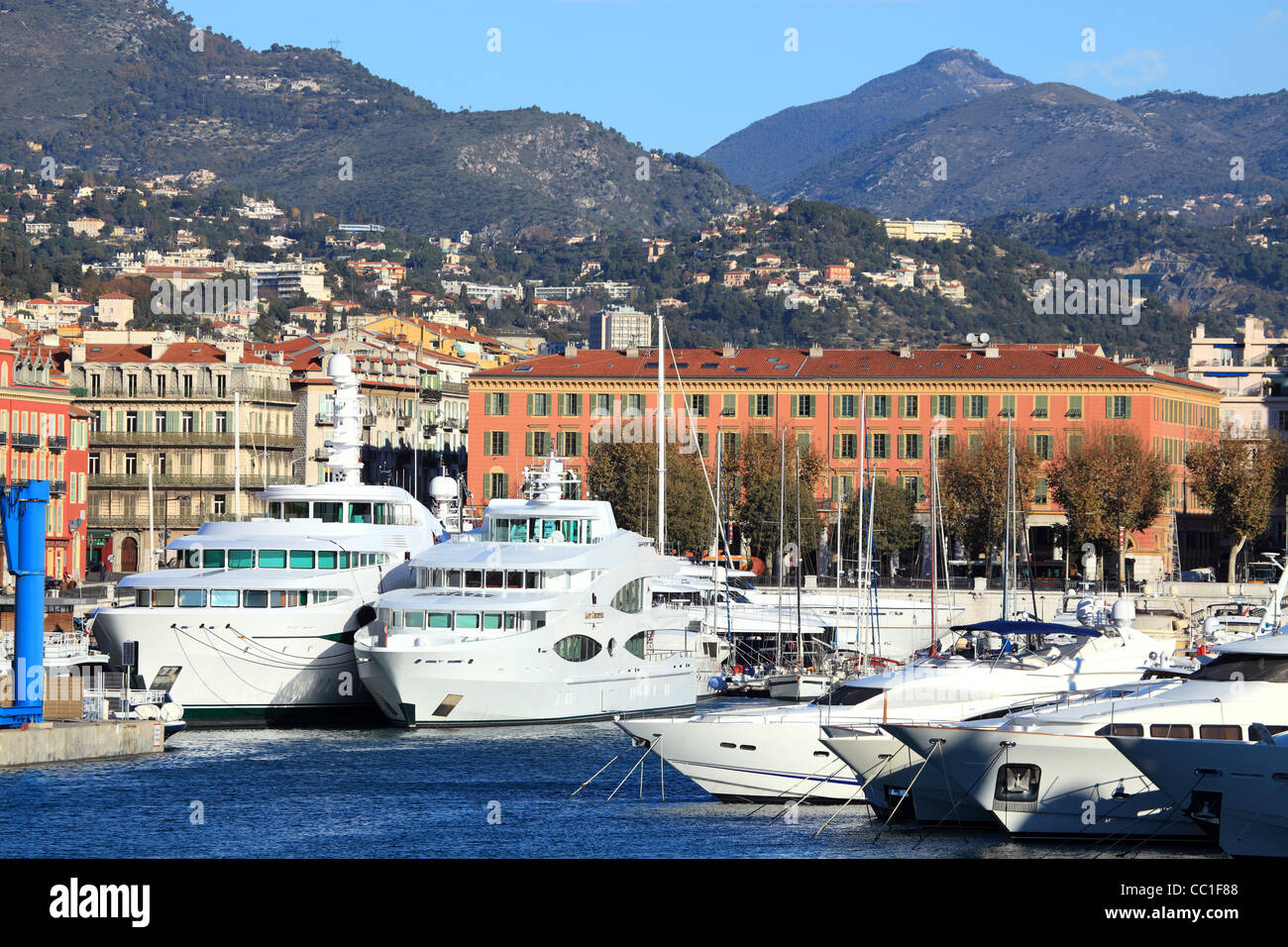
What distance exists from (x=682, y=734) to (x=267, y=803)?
7.82 meters

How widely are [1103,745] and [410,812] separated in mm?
12774

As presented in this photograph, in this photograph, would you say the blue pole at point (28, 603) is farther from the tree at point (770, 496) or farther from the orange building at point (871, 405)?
the orange building at point (871, 405)

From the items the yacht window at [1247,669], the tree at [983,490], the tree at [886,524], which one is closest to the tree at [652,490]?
the tree at [886,524]

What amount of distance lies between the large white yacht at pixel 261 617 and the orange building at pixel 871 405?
157 ft

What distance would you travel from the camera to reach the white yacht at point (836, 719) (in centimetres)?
3994

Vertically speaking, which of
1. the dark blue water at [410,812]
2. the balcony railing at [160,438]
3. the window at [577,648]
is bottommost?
the dark blue water at [410,812]

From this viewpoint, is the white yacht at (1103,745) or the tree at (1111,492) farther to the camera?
the tree at (1111,492)

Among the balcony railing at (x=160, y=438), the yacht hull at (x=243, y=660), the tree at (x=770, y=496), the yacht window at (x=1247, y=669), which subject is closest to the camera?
the yacht window at (x=1247, y=669)

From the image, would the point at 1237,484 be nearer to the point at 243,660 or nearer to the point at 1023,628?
the point at 1023,628

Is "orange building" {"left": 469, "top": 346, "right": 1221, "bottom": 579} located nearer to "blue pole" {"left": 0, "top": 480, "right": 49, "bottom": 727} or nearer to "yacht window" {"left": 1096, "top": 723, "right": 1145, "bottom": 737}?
"blue pole" {"left": 0, "top": 480, "right": 49, "bottom": 727}

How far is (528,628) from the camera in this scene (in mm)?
52906

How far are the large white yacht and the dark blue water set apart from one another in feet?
14.2
